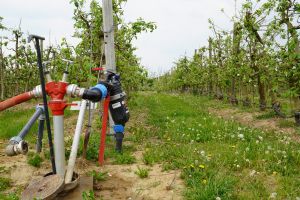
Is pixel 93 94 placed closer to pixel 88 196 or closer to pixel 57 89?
pixel 57 89

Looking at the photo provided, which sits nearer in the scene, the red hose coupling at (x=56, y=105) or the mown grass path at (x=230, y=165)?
the mown grass path at (x=230, y=165)

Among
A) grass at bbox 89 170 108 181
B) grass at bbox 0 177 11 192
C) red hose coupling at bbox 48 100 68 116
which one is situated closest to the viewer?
red hose coupling at bbox 48 100 68 116

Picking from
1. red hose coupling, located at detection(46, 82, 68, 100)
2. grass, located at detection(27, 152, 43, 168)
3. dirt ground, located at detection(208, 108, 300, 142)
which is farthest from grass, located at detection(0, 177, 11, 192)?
dirt ground, located at detection(208, 108, 300, 142)

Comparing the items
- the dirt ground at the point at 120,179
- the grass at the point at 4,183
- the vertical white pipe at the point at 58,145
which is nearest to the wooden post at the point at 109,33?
the dirt ground at the point at 120,179

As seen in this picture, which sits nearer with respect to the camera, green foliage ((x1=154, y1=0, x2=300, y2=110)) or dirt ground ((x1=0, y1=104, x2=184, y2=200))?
dirt ground ((x1=0, y1=104, x2=184, y2=200))

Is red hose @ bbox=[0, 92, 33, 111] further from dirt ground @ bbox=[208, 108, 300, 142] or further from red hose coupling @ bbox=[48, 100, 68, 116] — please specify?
dirt ground @ bbox=[208, 108, 300, 142]

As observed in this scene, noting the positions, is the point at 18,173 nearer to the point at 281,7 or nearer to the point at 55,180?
the point at 55,180

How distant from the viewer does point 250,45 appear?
48.2 feet

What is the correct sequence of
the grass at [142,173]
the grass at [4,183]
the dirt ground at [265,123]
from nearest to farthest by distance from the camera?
the grass at [4,183] → the grass at [142,173] → the dirt ground at [265,123]

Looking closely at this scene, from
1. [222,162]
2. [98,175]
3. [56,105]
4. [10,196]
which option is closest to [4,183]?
[10,196]

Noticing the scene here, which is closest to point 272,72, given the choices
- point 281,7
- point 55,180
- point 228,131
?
point 281,7

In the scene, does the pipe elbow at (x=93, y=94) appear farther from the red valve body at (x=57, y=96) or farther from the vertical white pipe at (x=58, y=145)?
the vertical white pipe at (x=58, y=145)

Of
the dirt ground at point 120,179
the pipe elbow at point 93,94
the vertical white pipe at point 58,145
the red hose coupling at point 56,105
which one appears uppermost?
the pipe elbow at point 93,94

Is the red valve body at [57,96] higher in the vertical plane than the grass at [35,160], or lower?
higher
